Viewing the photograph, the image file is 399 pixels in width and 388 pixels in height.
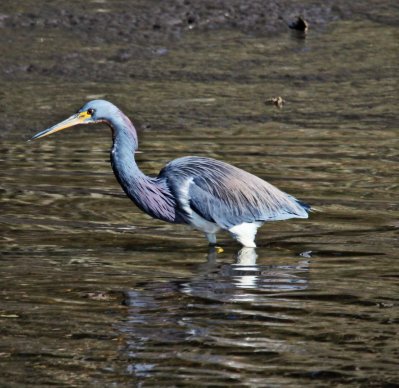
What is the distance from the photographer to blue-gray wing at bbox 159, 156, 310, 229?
349 inches

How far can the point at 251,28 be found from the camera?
14961mm

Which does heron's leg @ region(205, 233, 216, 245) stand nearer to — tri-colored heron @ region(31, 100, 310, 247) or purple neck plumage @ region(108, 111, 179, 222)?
tri-colored heron @ region(31, 100, 310, 247)

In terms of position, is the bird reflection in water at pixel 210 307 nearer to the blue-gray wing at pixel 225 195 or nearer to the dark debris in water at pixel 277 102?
the blue-gray wing at pixel 225 195

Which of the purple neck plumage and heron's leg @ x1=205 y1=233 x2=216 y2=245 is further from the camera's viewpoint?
heron's leg @ x1=205 y1=233 x2=216 y2=245

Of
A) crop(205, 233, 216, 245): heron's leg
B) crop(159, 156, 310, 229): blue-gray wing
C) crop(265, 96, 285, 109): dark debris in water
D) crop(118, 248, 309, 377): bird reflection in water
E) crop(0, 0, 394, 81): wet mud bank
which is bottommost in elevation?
crop(118, 248, 309, 377): bird reflection in water

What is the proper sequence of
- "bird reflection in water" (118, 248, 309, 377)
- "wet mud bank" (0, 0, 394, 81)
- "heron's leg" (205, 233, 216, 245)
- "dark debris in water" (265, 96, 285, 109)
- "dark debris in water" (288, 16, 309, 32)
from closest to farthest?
1. "bird reflection in water" (118, 248, 309, 377)
2. "heron's leg" (205, 233, 216, 245)
3. "dark debris in water" (265, 96, 285, 109)
4. "wet mud bank" (0, 0, 394, 81)
5. "dark debris in water" (288, 16, 309, 32)

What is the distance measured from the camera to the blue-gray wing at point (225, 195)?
887 centimetres

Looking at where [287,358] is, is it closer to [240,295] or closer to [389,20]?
[240,295]

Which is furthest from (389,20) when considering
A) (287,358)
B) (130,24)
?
(287,358)

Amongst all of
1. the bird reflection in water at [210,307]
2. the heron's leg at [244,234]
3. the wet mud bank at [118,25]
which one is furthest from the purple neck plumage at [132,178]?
the wet mud bank at [118,25]

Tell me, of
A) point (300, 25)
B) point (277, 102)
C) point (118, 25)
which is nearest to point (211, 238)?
point (277, 102)

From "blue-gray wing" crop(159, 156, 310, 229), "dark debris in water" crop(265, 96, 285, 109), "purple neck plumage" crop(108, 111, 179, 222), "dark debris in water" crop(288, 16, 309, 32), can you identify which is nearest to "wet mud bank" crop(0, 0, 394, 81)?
"dark debris in water" crop(288, 16, 309, 32)

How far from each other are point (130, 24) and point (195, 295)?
7.65 metres

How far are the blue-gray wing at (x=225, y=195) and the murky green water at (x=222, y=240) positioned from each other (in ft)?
0.71
